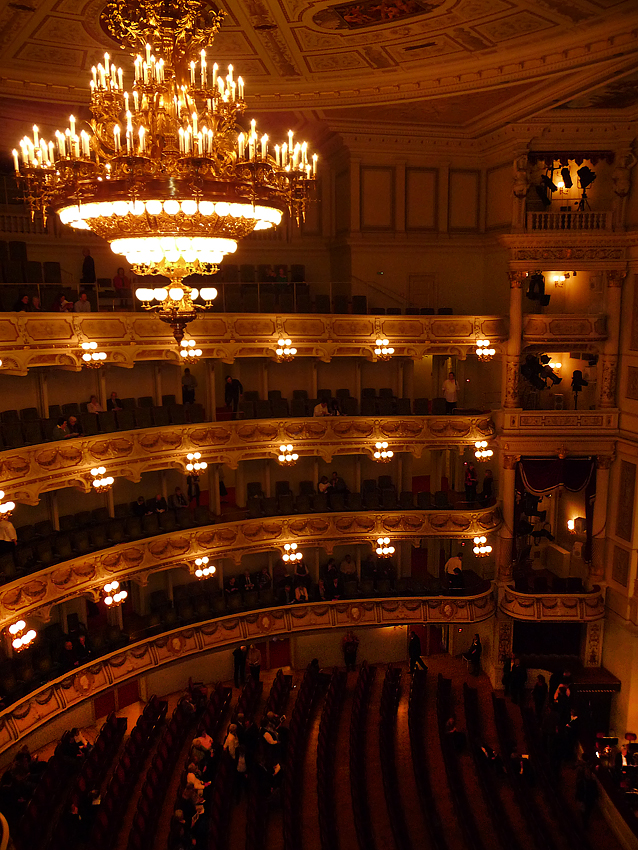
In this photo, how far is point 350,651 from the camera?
1970 cm

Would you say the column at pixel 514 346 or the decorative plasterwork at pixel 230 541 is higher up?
the column at pixel 514 346

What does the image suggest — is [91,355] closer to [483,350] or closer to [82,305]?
[82,305]

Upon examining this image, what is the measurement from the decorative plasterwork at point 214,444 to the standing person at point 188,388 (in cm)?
136

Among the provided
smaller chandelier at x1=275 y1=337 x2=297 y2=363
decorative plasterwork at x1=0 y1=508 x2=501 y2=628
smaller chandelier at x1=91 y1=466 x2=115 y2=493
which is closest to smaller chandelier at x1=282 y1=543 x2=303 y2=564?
decorative plasterwork at x1=0 y1=508 x2=501 y2=628

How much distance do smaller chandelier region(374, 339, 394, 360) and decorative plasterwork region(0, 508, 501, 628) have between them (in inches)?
167

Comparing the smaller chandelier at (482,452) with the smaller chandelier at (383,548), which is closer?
A: the smaller chandelier at (482,452)

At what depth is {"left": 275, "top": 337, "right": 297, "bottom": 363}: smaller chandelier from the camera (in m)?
17.5

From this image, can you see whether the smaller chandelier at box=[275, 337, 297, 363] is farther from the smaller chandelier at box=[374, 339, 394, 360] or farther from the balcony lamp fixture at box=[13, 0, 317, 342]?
the balcony lamp fixture at box=[13, 0, 317, 342]

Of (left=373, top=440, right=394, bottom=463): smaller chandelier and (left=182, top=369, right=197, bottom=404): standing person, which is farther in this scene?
(left=373, top=440, right=394, bottom=463): smaller chandelier

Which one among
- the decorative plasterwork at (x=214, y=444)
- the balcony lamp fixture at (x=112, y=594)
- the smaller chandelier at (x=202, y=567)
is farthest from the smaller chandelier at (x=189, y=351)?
the balcony lamp fixture at (x=112, y=594)

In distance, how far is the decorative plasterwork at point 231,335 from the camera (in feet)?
46.7

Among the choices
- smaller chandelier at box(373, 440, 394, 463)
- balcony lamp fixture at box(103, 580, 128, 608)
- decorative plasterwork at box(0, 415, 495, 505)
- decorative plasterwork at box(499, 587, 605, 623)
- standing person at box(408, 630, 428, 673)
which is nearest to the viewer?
decorative plasterwork at box(0, 415, 495, 505)

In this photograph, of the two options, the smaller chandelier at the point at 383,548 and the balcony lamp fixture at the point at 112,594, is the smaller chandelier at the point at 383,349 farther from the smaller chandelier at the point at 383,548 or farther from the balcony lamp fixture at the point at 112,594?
the balcony lamp fixture at the point at 112,594

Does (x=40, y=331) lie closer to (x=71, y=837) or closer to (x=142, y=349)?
(x=142, y=349)
